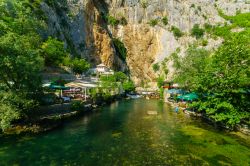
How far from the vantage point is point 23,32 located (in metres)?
50.7

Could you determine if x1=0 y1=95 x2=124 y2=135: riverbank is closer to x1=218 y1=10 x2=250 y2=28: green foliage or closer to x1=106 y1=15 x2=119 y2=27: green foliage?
x1=106 y1=15 x2=119 y2=27: green foliage

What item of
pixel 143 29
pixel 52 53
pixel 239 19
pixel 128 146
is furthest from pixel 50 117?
pixel 239 19

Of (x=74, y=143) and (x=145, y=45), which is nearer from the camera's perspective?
(x=74, y=143)

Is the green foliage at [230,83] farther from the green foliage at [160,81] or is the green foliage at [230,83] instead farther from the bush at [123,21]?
the bush at [123,21]

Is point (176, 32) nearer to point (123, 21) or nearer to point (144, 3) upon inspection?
point (144, 3)

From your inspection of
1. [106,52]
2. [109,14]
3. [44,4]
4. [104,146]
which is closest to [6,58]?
[104,146]

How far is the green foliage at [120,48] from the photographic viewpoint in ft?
420

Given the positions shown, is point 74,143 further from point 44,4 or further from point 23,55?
point 44,4

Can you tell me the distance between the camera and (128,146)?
27453 mm

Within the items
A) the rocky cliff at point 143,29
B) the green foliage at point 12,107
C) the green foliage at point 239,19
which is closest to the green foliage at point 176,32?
the rocky cliff at point 143,29

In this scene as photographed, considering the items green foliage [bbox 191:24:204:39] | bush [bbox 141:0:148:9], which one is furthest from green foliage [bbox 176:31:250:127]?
bush [bbox 141:0:148:9]

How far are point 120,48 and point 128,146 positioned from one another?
105m

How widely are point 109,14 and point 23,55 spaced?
103179mm

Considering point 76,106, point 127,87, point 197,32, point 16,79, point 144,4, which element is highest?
point 144,4
